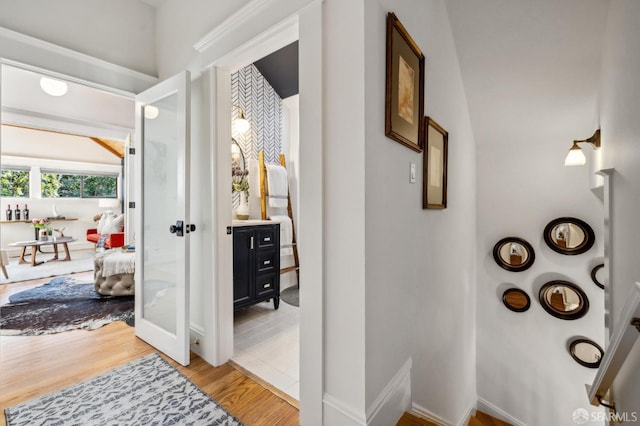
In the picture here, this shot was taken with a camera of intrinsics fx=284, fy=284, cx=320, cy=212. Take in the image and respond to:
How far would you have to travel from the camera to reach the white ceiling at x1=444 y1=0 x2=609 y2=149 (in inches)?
76.7

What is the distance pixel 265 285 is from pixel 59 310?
2310 millimetres

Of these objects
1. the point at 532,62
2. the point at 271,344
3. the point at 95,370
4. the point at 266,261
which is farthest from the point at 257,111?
the point at 95,370

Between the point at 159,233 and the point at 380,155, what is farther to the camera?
the point at 159,233

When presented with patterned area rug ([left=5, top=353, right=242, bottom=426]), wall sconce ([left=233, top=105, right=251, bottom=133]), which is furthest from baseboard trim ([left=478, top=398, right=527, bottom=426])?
wall sconce ([left=233, top=105, right=251, bottom=133])

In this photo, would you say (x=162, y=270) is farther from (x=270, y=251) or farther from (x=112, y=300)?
(x=112, y=300)

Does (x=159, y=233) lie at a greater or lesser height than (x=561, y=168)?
lesser

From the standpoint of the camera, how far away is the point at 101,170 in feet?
24.4

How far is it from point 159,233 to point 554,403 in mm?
4296

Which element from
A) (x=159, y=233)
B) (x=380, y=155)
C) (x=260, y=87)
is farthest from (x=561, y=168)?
(x=159, y=233)

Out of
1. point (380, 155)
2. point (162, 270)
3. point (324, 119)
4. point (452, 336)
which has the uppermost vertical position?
point (324, 119)

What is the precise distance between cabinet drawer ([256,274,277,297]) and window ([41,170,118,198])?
6939 mm

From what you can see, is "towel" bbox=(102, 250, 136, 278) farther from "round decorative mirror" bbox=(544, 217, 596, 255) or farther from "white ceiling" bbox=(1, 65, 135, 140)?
"round decorative mirror" bbox=(544, 217, 596, 255)

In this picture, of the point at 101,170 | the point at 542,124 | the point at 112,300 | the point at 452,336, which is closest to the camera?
the point at 452,336

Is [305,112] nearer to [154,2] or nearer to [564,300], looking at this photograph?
[154,2]
